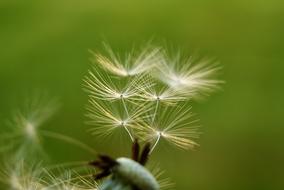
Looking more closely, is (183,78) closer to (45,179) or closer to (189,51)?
(45,179)

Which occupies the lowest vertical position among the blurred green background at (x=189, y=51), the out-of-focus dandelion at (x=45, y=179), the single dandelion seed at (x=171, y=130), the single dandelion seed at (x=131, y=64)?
the out-of-focus dandelion at (x=45, y=179)

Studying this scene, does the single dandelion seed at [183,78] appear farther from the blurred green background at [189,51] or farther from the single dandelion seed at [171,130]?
the blurred green background at [189,51]

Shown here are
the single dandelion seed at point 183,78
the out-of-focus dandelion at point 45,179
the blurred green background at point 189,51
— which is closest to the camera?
the out-of-focus dandelion at point 45,179

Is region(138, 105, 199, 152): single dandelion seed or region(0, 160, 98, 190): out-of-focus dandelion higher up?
region(138, 105, 199, 152): single dandelion seed

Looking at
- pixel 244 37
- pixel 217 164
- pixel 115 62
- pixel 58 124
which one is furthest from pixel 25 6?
pixel 115 62

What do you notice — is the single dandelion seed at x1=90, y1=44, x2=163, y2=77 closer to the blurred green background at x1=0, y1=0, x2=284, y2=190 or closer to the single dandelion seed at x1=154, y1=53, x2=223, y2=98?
the single dandelion seed at x1=154, y1=53, x2=223, y2=98

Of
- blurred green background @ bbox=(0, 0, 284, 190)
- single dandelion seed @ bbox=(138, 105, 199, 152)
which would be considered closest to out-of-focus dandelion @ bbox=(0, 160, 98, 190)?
single dandelion seed @ bbox=(138, 105, 199, 152)

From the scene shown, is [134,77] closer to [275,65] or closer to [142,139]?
[142,139]

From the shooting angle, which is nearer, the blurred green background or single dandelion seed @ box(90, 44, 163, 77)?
Result: single dandelion seed @ box(90, 44, 163, 77)

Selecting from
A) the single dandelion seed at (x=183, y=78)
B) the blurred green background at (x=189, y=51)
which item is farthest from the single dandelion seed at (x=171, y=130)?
the blurred green background at (x=189, y=51)
